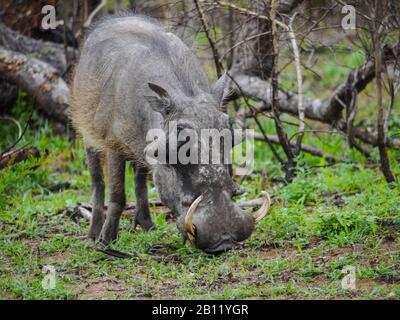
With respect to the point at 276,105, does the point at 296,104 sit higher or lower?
higher

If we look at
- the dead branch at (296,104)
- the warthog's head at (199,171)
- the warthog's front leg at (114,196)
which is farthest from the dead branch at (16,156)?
the warthog's head at (199,171)

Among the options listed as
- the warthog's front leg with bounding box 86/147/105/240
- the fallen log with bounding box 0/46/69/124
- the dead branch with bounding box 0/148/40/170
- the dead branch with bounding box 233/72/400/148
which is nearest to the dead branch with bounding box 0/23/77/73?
the fallen log with bounding box 0/46/69/124

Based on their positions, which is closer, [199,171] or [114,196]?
[199,171]

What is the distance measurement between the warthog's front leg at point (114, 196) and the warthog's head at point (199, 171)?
0.63 metres

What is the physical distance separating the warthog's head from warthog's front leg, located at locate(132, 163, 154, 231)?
1150 millimetres

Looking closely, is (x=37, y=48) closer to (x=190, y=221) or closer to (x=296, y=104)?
(x=296, y=104)

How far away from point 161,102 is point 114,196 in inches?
38.5

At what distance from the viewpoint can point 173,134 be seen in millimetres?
4703

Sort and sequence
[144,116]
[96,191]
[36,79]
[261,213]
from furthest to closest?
[36,79]
[96,191]
[144,116]
[261,213]

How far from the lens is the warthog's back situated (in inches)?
204

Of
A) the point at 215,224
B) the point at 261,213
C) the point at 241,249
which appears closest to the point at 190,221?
the point at 215,224

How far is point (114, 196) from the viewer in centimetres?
553

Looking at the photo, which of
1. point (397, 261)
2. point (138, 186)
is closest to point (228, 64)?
point (138, 186)

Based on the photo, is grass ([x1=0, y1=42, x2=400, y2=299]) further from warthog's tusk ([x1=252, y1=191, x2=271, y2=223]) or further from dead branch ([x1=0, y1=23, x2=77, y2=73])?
dead branch ([x1=0, y1=23, x2=77, y2=73])
